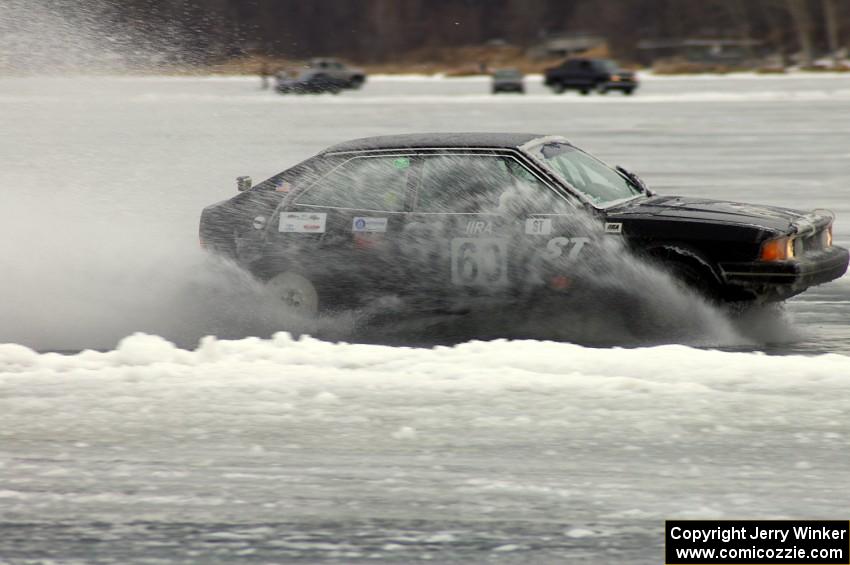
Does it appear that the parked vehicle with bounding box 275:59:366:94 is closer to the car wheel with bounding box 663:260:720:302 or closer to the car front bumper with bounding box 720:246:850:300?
the car wheel with bounding box 663:260:720:302

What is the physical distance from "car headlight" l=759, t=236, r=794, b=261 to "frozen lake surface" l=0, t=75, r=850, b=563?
19.0 inches

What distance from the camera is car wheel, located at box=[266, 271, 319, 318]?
7.51m

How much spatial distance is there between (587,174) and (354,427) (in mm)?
2798

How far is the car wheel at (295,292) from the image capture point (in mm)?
7512

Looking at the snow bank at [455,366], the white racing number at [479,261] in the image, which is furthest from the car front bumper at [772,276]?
the white racing number at [479,261]

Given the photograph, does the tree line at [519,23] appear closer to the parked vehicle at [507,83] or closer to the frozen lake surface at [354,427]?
the parked vehicle at [507,83]

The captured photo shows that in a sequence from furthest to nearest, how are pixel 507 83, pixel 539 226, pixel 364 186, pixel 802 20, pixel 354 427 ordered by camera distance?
pixel 802 20
pixel 507 83
pixel 364 186
pixel 539 226
pixel 354 427

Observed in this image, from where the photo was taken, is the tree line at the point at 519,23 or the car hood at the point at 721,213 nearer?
the car hood at the point at 721,213

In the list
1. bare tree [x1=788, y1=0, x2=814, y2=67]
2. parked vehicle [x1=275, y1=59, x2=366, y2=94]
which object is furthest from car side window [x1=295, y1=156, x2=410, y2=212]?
bare tree [x1=788, y1=0, x2=814, y2=67]

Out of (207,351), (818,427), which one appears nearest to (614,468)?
(818,427)

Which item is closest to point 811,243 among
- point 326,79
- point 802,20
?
point 326,79

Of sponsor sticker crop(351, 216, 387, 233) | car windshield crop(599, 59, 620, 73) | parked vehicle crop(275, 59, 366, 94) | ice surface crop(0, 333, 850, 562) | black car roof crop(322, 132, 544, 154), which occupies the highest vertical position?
parked vehicle crop(275, 59, 366, 94)

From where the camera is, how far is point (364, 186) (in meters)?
7.41

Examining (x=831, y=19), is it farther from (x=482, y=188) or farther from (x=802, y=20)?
(x=482, y=188)
